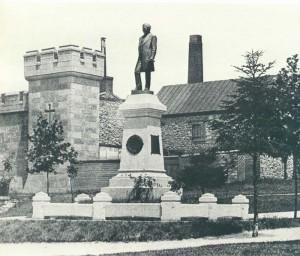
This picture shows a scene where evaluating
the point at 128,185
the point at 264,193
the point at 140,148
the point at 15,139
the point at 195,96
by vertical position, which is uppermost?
the point at 195,96

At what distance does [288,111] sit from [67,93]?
21538 millimetres

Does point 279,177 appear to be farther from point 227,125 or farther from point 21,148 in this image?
point 227,125

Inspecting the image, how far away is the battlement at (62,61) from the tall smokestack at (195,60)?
41.4 ft

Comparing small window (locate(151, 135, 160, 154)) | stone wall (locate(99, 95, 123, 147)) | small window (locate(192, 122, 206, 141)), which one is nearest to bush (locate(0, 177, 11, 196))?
stone wall (locate(99, 95, 123, 147))

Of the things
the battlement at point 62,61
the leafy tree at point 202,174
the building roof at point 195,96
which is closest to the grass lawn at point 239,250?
the leafy tree at point 202,174

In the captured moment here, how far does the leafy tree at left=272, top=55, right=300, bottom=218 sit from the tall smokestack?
2678 cm

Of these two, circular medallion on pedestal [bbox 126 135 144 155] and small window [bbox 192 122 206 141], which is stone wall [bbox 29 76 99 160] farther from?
circular medallion on pedestal [bbox 126 135 144 155]

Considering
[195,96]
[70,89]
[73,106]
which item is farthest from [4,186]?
[195,96]

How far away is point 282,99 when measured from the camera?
21.8m

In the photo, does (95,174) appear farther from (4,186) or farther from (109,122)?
(109,122)

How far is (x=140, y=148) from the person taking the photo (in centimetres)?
2334

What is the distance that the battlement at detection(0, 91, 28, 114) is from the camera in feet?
152

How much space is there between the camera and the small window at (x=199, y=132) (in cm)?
5097

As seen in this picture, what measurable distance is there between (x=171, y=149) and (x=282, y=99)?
1200 inches
